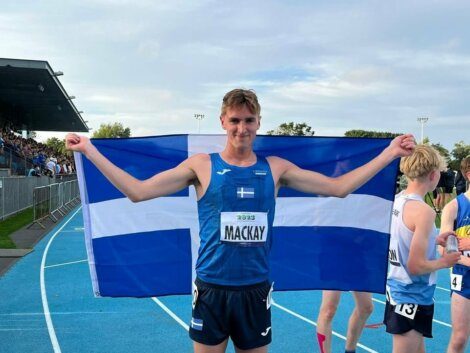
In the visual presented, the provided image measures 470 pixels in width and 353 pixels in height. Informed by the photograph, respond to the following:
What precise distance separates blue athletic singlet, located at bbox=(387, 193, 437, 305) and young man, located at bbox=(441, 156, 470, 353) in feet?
2.13

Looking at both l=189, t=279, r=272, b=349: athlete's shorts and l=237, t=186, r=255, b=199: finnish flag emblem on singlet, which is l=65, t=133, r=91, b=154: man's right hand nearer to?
l=237, t=186, r=255, b=199: finnish flag emblem on singlet

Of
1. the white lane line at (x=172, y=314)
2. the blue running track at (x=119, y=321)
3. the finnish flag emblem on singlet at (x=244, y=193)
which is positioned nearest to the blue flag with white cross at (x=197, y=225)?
the finnish flag emblem on singlet at (x=244, y=193)

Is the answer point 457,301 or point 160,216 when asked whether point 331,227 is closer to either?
point 457,301

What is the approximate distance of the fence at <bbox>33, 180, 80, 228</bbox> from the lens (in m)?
16.6

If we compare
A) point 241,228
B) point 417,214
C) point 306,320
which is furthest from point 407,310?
point 306,320

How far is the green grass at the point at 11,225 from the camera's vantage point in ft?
42.0

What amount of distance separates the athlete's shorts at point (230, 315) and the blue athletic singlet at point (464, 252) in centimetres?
183

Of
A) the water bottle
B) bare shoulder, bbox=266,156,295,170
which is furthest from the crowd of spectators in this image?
the water bottle

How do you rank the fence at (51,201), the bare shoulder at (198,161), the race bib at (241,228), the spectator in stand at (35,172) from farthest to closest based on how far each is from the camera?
the spectator in stand at (35,172), the fence at (51,201), the bare shoulder at (198,161), the race bib at (241,228)

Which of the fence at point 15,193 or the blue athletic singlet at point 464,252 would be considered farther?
the fence at point 15,193

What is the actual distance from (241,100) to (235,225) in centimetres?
68

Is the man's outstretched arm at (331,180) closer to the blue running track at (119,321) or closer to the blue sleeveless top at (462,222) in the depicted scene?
the blue sleeveless top at (462,222)

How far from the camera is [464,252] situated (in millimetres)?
3961

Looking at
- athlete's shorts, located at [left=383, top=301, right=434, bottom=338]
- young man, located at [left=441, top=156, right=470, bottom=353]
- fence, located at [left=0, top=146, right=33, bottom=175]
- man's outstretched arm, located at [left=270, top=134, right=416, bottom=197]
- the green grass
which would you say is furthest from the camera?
fence, located at [left=0, top=146, right=33, bottom=175]
